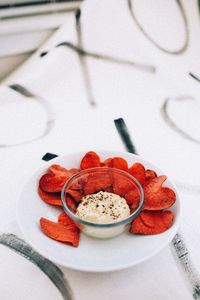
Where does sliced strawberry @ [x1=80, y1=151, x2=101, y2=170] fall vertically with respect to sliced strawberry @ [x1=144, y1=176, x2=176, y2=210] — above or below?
above

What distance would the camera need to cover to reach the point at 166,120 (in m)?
0.72

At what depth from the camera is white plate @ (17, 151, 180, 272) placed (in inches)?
15.2

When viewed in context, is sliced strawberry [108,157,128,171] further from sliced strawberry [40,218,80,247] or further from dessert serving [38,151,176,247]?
sliced strawberry [40,218,80,247]

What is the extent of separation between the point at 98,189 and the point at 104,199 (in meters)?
0.02

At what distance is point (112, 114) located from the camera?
73 cm

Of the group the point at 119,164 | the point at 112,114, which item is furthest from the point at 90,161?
the point at 112,114

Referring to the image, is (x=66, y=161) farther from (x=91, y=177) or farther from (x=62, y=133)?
(x=62, y=133)

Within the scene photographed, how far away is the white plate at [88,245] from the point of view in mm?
385

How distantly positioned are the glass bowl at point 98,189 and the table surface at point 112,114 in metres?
0.05

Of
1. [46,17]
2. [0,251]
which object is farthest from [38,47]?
[0,251]

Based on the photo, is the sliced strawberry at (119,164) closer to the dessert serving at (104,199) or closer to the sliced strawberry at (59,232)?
the dessert serving at (104,199)

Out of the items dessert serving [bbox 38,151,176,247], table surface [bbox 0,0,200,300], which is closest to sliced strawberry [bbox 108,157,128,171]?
dessert serving [bbox 38,151,176,247]

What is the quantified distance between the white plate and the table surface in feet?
0.10

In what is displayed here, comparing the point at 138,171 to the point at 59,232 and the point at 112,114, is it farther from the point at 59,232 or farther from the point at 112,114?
the point at 112,114
